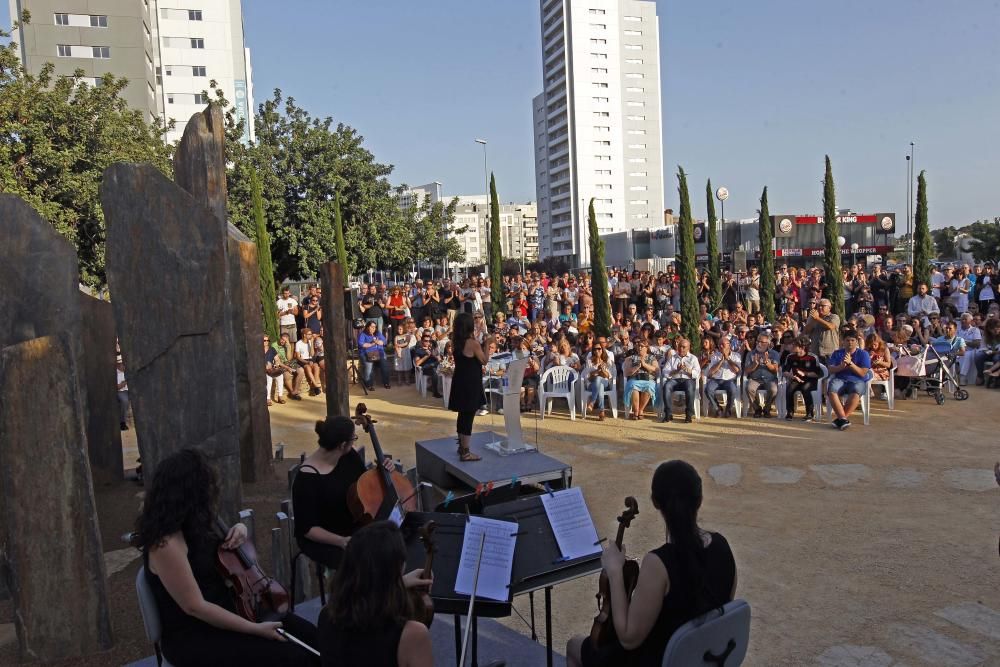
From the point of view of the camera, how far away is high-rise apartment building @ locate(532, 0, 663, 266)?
8525cm

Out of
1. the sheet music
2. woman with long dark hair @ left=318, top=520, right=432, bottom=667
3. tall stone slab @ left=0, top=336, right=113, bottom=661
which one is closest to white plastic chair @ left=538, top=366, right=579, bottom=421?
tall stone slab @ left=0, top=336, right=113, bottom=661

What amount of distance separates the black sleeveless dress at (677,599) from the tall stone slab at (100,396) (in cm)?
629

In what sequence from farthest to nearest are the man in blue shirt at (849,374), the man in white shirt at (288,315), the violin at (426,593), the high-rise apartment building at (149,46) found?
the high-rise apartment building at (149,46)
the man in white shirt at (288,315)
the man in blue shirt at (849,374)
the violin at (426,593)

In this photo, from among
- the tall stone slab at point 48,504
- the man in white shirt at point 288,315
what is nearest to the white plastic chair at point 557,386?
the man in white shirt at point 288,315

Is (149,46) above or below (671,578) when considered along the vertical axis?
above

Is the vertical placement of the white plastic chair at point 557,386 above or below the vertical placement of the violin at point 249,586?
below

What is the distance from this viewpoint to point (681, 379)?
1083 cm

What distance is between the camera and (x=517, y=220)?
155625 mm

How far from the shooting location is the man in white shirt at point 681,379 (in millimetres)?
10789

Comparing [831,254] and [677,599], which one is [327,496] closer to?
[677,599]

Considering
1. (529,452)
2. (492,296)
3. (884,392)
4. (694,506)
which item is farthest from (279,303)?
(694,506)

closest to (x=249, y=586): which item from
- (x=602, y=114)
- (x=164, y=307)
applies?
(x=164, y=307)

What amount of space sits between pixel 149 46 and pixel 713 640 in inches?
2381

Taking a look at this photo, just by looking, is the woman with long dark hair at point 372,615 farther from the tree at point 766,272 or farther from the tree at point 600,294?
the tree at point 766,272
